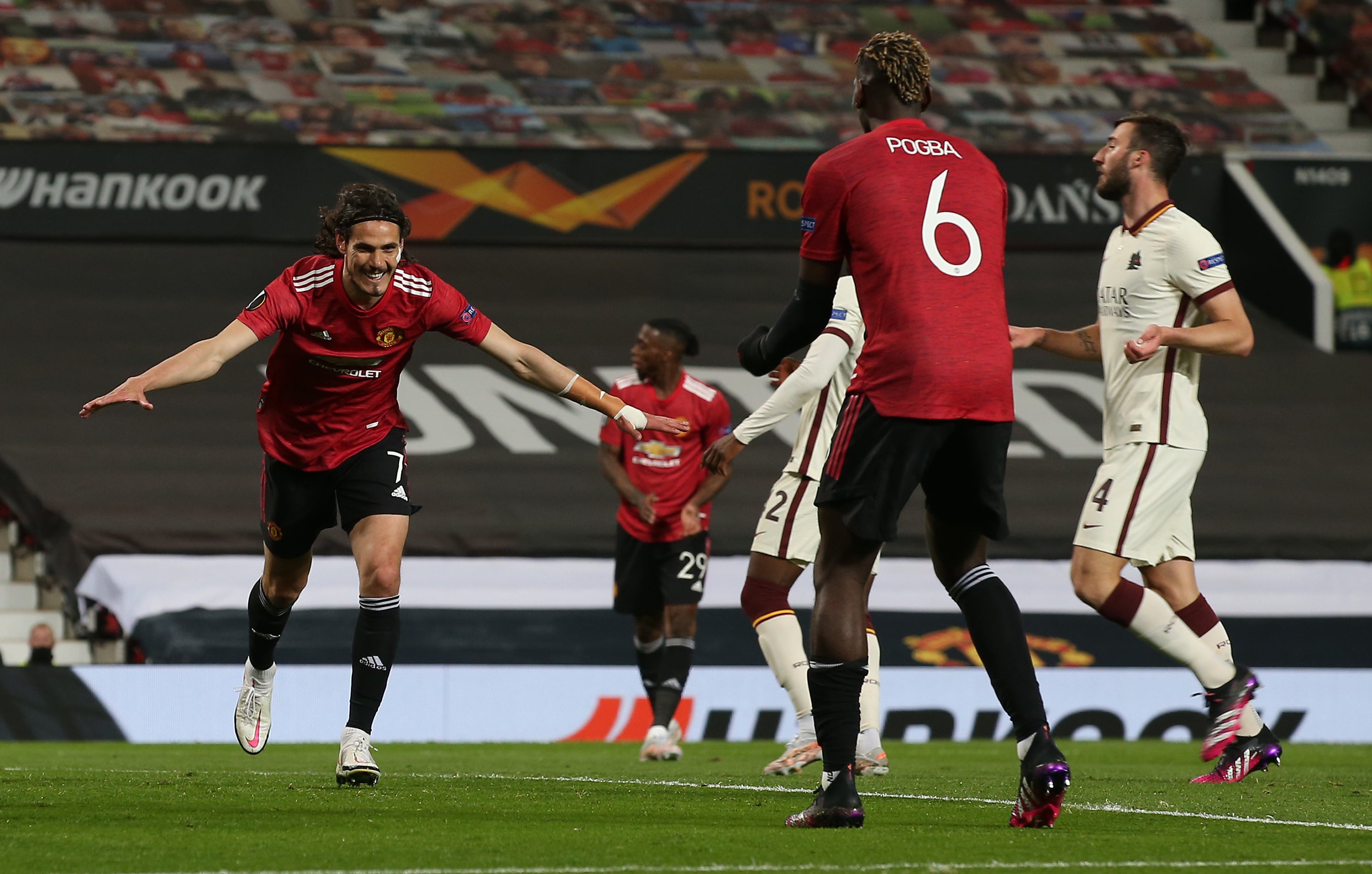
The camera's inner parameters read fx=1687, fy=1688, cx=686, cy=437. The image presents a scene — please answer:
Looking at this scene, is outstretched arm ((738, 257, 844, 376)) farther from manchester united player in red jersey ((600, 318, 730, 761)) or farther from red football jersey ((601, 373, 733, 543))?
red football jersey ((601, 373, 733, 543))

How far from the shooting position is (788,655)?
23.6ft

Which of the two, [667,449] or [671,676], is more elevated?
[667,449]

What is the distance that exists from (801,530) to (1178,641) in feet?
5.41

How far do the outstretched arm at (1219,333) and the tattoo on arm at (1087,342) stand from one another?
0.45 m

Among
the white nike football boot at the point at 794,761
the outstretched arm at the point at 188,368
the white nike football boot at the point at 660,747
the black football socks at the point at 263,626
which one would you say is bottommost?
the white nike football boot at the point at 660,747

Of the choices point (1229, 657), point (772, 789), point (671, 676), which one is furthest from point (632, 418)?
point (671, 676)

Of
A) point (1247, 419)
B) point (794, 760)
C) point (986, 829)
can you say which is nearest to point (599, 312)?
point (1247, 419)

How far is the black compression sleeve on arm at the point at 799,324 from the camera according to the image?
4.40 metres

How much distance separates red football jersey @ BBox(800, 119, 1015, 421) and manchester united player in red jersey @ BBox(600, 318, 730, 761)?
14.7 ft

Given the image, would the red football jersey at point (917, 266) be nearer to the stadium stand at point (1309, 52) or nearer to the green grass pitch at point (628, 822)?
the green grass pitch at point (628, 822)

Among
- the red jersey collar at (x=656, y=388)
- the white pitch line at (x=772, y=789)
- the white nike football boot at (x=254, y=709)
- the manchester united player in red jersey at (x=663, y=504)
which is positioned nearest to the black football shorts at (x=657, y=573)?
the manchester united player in red jersey at (x=663, y=504)

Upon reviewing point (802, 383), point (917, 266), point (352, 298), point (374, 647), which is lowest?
point (374, 647)

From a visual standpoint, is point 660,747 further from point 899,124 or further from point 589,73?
point 589,73

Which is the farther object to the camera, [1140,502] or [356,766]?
[1140,502]
